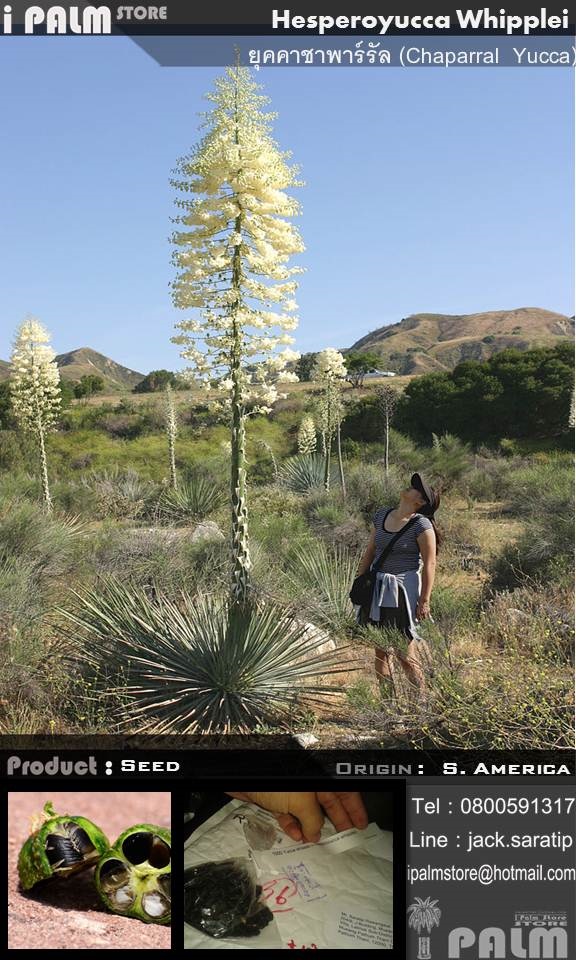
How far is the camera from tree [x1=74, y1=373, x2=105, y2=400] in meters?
18.9

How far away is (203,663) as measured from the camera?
3.91 meters

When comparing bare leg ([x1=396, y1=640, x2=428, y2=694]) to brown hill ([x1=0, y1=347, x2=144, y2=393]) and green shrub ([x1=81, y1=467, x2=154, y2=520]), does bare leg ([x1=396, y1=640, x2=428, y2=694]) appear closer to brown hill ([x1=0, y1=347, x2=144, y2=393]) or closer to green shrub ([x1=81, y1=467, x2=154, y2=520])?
green shrub ([x1=81, y1=467, x2=154, y2=520])

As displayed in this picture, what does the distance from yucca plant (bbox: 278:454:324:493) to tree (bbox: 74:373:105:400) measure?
10771mm

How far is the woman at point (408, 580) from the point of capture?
3768 millimetres

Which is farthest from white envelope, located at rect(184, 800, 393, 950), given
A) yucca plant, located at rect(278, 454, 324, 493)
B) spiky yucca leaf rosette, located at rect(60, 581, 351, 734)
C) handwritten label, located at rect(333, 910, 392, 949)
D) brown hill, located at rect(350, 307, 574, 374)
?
brown hill, located at rect(350, 307, 574, 374)

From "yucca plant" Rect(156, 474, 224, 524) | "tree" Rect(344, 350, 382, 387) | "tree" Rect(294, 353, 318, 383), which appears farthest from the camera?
"tree" Rect(344, 350, 382, 387)

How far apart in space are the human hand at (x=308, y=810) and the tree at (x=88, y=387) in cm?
1718

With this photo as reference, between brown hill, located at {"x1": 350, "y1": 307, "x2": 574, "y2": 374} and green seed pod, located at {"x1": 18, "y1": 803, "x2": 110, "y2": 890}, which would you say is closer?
green seed pod, located at {"x1": 18, "y1": 803, "x2": 110, "y2": 890}

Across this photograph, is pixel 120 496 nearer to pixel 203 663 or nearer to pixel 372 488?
pixel 372 488

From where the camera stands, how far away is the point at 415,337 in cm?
3978

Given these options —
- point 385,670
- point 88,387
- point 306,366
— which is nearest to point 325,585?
point 385,670

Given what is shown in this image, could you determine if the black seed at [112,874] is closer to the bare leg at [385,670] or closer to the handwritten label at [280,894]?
the handwritten label at [280,894]

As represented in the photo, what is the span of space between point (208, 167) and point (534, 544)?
431 centimetres

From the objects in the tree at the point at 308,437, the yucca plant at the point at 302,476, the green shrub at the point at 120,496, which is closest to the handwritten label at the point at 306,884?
the green shrub at the point at 120,496
